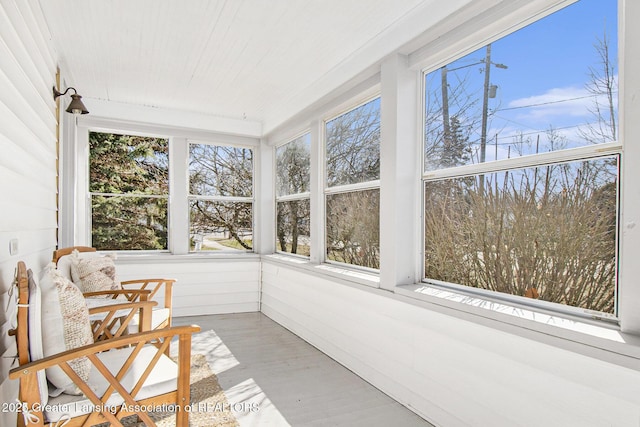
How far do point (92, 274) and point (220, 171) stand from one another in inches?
110

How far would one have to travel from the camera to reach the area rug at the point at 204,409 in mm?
2430

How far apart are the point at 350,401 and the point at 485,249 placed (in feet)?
4.61

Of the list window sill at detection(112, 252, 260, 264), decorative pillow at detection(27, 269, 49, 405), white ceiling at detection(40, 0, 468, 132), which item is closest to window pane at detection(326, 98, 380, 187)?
white ceiling at detection(40, 0, 468, 132)

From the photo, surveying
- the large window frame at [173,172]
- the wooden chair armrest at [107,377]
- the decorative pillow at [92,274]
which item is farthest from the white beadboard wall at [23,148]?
the large window frame at [173,172]

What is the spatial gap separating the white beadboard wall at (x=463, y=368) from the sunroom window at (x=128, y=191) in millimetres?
2713

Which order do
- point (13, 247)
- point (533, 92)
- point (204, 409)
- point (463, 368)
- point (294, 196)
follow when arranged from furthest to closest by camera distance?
point (294, 196)
point (204, 409)
point (463, 368)
point (533, 92)
point (13, 247)

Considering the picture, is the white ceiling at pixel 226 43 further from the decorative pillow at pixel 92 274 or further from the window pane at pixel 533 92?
the decorative pillow at pixel 92 274

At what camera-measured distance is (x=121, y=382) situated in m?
1.78

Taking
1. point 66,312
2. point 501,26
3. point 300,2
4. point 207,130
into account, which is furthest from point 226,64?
point 66,312

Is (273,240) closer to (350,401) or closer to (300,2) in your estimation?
(350,401)

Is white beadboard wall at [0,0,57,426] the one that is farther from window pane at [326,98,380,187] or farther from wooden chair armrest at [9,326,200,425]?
window pane at [326,98,380,187]

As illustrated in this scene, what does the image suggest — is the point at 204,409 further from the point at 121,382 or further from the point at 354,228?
the point at 354,228

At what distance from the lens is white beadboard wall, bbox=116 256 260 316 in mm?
4977

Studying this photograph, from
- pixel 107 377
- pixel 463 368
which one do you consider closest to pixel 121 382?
pixel 107 377
